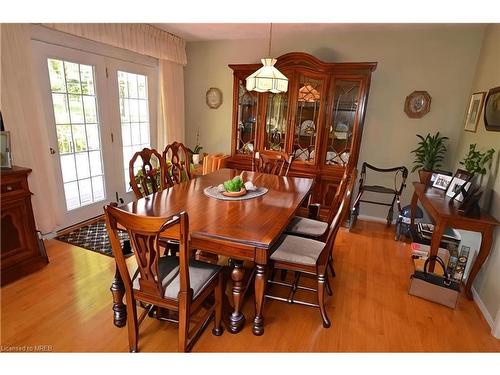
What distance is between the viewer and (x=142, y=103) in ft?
12.5

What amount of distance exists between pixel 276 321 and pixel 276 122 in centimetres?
248

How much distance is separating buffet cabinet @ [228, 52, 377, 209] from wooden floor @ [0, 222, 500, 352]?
1480 mm

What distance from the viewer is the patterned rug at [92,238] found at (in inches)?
105

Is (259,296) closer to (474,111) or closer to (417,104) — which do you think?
(474,111)

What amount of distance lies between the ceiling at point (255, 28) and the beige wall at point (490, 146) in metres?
0.40

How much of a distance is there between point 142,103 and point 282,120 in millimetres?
1909

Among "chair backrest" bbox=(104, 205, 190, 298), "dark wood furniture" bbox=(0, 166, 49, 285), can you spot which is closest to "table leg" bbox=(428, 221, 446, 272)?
"chair backrest" bbox=(104, 205, 190, 298)

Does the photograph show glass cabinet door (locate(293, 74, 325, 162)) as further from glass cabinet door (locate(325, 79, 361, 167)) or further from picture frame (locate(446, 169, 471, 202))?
picture frame (locate(446, 169, 471, 202))

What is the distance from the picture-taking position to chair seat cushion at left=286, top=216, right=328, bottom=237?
223 centimetres

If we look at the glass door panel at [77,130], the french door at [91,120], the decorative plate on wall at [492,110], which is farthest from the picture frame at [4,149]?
the decorative plate on wall at [492,110]

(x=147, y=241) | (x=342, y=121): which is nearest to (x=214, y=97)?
(x=342, y=121)

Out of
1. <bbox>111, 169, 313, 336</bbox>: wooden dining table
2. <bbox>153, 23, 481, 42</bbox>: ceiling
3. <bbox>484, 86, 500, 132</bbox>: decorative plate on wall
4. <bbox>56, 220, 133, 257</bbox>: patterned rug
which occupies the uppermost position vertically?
<bbox>153, 23, 481, 42</bbox>: ceiling
